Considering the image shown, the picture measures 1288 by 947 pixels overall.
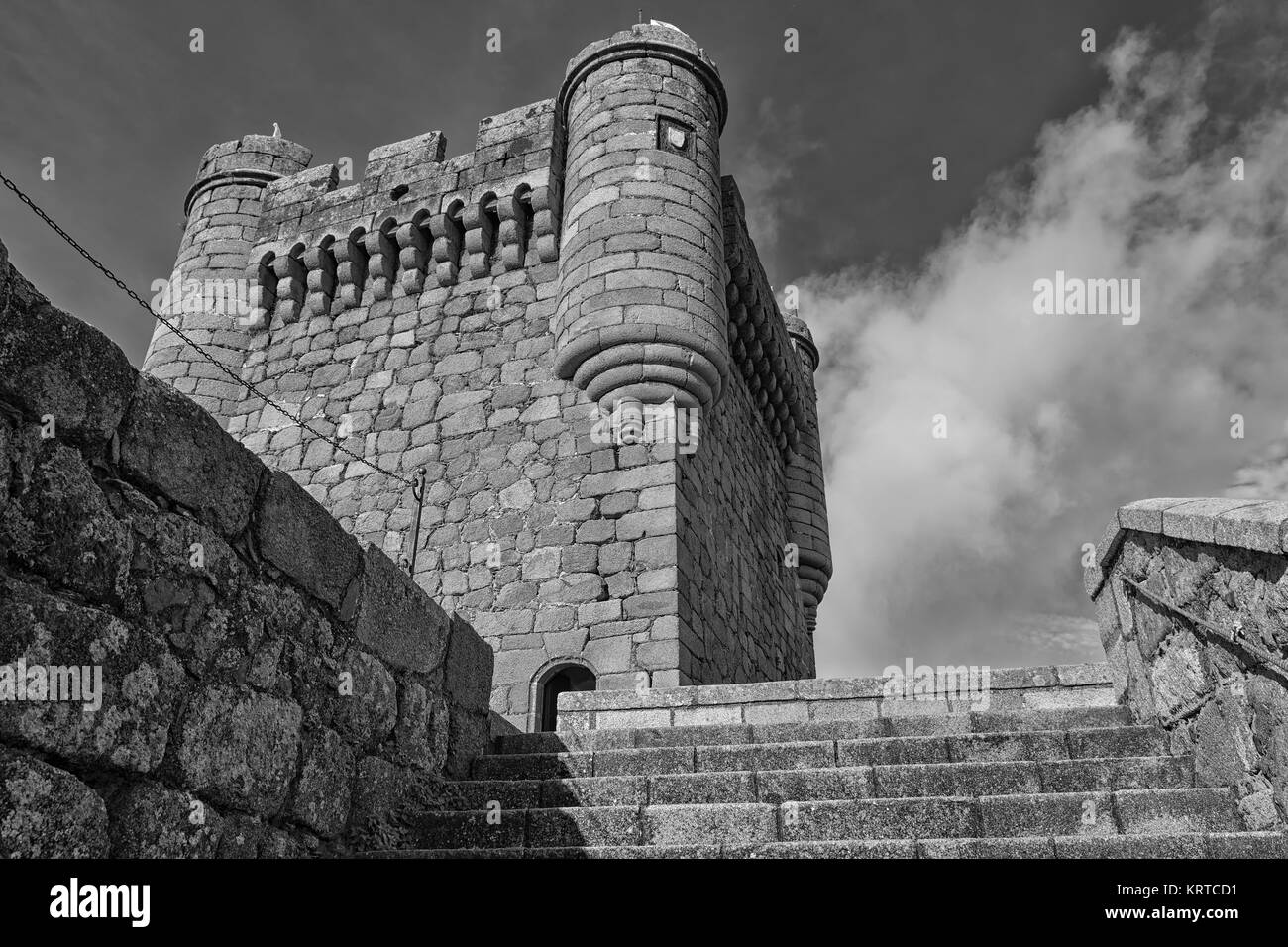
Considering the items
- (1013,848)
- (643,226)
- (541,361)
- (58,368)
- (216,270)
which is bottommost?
(1013,848)

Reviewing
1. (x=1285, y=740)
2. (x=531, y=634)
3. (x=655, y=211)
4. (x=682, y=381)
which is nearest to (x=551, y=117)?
(x=655, y=211)

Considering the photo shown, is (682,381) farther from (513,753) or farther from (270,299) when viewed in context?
(270,299)

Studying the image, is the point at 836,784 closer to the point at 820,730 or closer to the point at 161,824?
the point at 820,730

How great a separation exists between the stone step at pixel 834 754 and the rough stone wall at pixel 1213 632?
0.24 meters

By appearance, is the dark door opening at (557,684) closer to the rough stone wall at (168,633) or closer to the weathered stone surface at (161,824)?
the rough stone wall at (168,633)

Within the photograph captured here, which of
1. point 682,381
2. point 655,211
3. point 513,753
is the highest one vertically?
point 655,211

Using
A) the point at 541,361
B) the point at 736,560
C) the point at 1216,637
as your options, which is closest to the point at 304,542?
the point at 1216,637

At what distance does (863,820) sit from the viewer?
3010 millimetres

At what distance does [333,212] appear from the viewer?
9453 millimetres

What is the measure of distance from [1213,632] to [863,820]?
47.8 inches

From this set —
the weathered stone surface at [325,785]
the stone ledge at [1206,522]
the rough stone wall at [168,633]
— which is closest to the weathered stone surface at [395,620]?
the rough stone wall at [168,633]

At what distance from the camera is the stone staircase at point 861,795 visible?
2.76 metres
